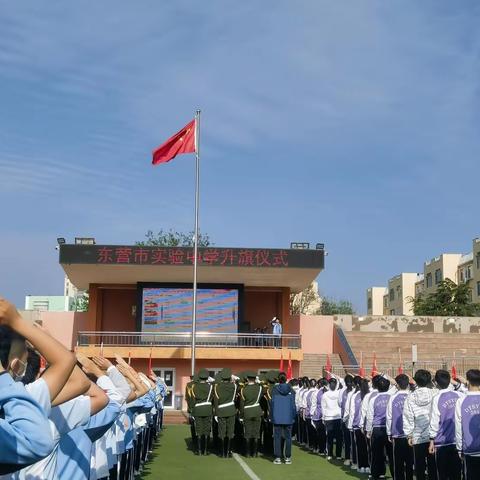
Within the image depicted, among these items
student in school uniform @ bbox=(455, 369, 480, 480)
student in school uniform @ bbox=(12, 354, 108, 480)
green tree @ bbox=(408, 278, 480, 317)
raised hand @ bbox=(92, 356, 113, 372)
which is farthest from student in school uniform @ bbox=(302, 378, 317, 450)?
green tree @ bbox=(408, 278, 480, 317)

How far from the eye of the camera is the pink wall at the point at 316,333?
3366 cm

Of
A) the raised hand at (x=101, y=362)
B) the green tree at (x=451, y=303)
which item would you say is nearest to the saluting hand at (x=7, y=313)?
the raised hand at (x=101, y=362)

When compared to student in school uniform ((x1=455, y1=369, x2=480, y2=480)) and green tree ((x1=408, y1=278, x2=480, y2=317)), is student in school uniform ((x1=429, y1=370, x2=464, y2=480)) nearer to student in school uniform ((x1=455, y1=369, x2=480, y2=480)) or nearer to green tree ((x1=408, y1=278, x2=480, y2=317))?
student in school uniform ((x1=455, y1=369, x2=480, y2=480))

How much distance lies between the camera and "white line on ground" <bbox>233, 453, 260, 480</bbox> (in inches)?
469

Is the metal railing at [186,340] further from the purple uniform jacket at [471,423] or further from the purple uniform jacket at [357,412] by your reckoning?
the purple uniform jacket at [471,423]

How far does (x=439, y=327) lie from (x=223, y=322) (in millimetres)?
12177

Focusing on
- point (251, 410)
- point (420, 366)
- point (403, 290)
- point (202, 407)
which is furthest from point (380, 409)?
point (403, 290)

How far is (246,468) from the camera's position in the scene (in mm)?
12953

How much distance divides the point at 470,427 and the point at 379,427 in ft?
11.4

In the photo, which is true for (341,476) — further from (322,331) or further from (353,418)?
(322,331)

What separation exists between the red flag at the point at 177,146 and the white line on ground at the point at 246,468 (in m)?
13.1

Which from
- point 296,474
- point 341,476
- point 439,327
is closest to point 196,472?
point 296,474

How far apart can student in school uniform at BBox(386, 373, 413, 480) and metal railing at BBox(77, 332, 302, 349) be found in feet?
61.0

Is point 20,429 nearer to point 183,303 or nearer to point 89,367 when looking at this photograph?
point 89,367
